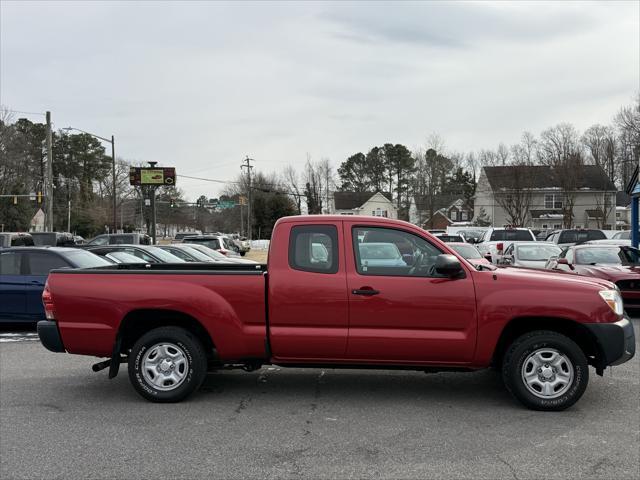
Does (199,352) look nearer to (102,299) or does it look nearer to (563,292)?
(102,299)

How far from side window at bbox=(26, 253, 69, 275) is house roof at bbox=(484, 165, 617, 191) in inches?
2172

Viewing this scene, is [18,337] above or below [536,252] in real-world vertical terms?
below

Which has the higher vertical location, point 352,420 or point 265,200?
point 265,200

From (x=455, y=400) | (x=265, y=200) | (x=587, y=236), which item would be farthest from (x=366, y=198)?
(x=455, y=400)

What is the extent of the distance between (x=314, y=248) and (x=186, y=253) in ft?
44.7

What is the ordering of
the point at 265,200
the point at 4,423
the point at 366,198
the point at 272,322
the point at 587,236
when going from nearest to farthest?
the point at 4,423
the point at 272,322
the point at 587,236
the point at 265,200
the point at 366,198

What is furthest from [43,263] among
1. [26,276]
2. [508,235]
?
[508,235]

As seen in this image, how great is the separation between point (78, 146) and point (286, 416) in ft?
318

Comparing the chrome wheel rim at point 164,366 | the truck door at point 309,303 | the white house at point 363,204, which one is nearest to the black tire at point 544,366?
the truck door at point 309,303

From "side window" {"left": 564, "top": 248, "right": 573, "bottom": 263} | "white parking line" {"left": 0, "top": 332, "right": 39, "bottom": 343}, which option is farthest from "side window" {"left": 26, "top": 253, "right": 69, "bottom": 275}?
"side window" {"left": 564, "top": 248, "right": 573, "bottom": 263}

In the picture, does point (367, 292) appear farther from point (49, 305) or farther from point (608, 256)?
point (608, 256)

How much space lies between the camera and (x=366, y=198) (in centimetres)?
9850

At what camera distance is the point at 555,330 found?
18.7 feet

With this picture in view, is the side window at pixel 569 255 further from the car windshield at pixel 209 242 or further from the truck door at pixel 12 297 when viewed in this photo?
the car windshield at pixel 209 242
